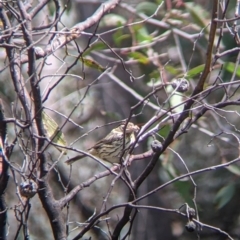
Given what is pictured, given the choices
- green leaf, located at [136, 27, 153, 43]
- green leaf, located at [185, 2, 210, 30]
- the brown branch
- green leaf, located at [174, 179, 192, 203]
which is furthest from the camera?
green leaf, located at [185, 2, 210, 30]

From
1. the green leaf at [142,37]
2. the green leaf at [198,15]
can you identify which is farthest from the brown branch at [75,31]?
the green leaf at [198,15]

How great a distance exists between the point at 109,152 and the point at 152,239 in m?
1.71

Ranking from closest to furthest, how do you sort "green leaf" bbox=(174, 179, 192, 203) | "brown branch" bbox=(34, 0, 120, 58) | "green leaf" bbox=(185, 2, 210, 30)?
"brown branch" bbox=(34, 0, 120, 58)
"green leaf" bbox=(174, 179, 192, 203)
"green leaf" bbox=(185, 2, 210, 30)

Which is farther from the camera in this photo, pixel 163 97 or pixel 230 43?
pixel 163 97

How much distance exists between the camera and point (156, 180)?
229 inches

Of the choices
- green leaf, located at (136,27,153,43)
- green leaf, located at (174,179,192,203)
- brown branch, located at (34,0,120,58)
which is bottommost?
green leaf, located at (174,179,192,203)

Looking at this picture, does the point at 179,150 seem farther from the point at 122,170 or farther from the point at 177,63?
the point at 122,170

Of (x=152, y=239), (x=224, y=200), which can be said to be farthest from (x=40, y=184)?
(x=152, y=239)

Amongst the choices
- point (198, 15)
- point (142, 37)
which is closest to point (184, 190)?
point (142, 37)

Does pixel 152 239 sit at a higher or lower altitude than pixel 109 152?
lower

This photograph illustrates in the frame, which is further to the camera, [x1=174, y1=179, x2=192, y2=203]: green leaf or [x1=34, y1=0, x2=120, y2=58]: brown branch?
[x1=174, y1=179, x2=192, y2=203]: green leaf

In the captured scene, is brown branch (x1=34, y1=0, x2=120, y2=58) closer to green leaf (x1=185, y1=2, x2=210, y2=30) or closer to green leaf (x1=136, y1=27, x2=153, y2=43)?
green leaf (x1=136, y1=27, x2=153, y2=43)

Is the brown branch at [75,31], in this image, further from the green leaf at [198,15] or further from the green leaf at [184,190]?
the green leaf at [184,190]

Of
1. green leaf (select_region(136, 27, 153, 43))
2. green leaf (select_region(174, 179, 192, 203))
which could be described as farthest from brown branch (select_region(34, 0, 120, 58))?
green leaf (select_region(174, 179, 192, 203))
